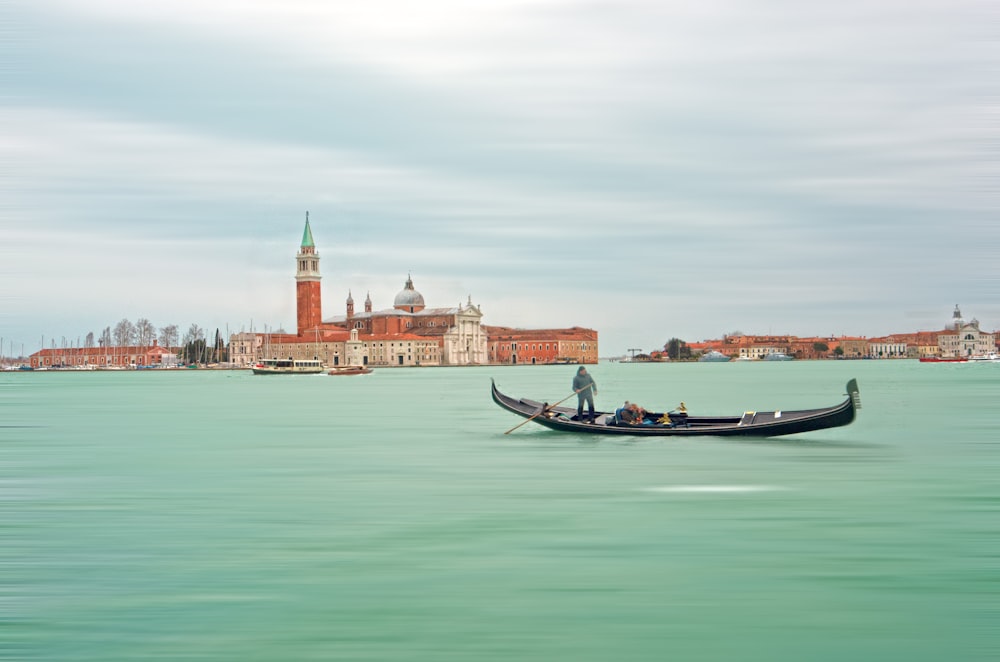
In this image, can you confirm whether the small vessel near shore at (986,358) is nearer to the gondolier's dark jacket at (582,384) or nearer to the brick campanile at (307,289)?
the brick campanile at (307,289)

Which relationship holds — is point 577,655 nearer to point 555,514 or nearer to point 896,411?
point 555,514

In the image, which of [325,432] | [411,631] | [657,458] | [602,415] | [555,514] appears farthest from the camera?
[325,432]

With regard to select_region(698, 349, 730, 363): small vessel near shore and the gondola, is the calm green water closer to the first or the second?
the gondola

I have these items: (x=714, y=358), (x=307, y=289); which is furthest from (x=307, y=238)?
(x=714, y=358)

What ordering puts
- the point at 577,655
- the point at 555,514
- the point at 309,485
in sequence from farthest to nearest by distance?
the point at 309,485, the point at 555,514, the point at 577,655

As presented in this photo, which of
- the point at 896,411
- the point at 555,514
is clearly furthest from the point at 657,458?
the point at 896,411

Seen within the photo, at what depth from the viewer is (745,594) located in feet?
27.3

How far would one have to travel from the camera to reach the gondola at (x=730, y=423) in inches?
712

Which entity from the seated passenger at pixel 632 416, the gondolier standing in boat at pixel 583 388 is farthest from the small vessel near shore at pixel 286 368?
the seated passenger at pixel 632 416

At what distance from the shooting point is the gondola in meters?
18.1

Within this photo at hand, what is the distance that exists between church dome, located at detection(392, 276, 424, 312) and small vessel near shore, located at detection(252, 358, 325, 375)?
27.4 metres

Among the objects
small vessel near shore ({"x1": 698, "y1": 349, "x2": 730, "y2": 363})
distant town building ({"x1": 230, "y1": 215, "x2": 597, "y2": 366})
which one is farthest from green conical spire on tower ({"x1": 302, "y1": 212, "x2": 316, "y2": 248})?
small vessel near shore ({"x1": 698, "y1": 349, "x2": 730, "y2": 363})

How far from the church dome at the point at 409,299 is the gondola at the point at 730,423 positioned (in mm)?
111487

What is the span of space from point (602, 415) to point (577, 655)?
577 inches
